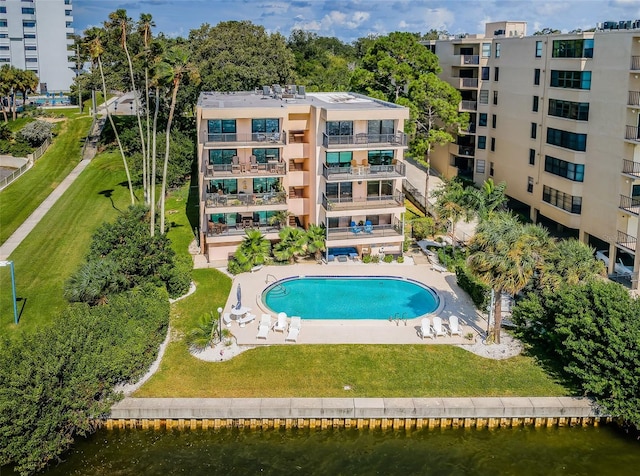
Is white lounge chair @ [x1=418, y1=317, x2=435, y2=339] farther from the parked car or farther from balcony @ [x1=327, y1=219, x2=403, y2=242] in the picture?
the parked car

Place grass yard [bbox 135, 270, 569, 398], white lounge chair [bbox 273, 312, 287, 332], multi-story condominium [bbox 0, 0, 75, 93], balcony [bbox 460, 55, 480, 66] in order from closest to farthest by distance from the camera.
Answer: grass yard [bbox 135, 270, 569, 398] < white lounge chair [bbox 273, 312, 287, 332] < balcony [bbox 460, 55, 480, 66] < multi-story condominium [bbox 0, 0, 75, 93]

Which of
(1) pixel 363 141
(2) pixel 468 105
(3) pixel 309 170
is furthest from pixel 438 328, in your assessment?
(2) pixel 468 105

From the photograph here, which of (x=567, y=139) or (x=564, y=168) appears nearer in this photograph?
(x=567, y=139)

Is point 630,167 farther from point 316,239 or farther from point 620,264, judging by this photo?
point 316,239

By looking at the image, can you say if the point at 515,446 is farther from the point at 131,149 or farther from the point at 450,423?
the point at 131,149

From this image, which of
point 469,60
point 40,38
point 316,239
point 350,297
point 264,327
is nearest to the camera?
point 264,327

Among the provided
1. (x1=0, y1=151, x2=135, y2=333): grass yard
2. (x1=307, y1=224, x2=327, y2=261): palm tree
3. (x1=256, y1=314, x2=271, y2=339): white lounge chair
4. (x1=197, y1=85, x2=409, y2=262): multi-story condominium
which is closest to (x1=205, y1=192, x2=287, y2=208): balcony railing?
(x1=197, y1=85, x2=409, y2=262): multi-story condominium

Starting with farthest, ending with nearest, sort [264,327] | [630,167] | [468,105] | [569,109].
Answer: [468,105] → [569,109] → [630,167] → [264,327]
